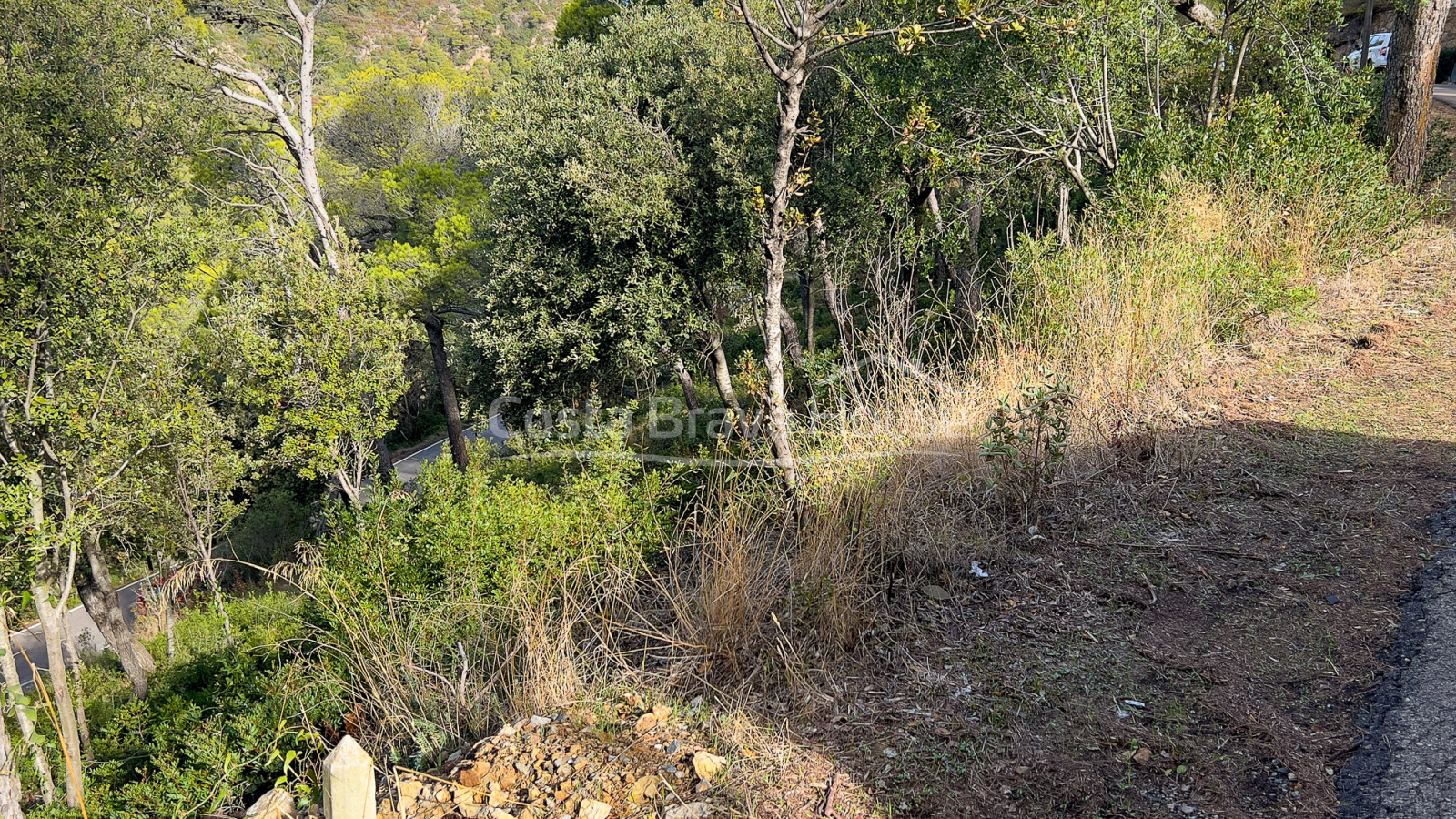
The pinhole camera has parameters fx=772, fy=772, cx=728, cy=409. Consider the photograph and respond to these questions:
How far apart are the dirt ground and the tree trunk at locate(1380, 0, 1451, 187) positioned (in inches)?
193

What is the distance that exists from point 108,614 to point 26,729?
5285 millimetres

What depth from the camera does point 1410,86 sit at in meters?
7.74

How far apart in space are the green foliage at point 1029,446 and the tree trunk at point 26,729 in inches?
149

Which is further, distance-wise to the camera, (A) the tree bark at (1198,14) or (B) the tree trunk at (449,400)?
(B) the tree trunk at (449,400)

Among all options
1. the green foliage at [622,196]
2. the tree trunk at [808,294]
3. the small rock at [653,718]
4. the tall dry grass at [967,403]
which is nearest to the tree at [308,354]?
the green foliage at [622,196]

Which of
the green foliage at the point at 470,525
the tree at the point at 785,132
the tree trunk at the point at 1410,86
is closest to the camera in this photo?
the tree at the point at 785,132

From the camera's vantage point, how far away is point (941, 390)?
14.3 ft

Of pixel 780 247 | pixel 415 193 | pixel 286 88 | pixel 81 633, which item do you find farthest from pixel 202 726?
pixel 415 193

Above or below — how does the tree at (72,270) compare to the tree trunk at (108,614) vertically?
above

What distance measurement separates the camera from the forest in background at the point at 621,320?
11.0 ft

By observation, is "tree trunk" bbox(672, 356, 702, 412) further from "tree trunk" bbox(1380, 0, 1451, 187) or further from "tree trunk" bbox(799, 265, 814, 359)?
"tree trunk" bbox(1380, 0, 1451, 187)

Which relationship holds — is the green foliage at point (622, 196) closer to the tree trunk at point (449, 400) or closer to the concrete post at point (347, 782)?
the tree trunk at point (449, 400)

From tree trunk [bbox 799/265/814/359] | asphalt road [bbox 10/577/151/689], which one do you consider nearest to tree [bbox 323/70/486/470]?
tree trunk [bbox 799/265/814/359]

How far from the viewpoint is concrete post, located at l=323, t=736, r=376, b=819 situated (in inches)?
73.0
